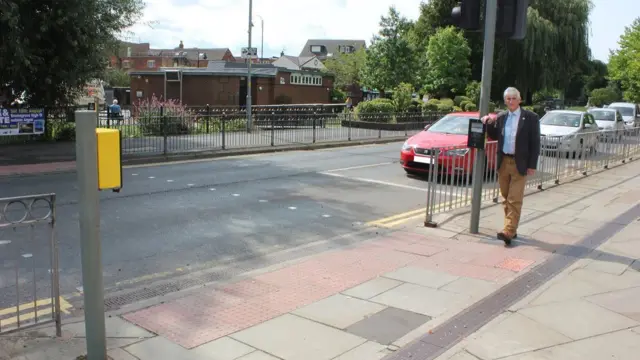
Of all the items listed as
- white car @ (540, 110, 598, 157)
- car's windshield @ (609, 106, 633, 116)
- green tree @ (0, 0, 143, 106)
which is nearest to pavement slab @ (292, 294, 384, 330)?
white car @ (540, 110, 598, 157)

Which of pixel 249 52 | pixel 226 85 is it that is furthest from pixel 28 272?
pixel 226 85

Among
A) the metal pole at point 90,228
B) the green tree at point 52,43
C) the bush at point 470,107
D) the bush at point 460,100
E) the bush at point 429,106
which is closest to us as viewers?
the metal pole at point 90,228

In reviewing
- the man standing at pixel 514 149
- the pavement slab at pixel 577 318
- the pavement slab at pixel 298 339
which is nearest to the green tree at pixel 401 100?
the man standing at pixel 514 149

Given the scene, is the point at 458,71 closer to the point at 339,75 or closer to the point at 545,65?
the point at 545,65

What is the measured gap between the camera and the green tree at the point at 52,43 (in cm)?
1306

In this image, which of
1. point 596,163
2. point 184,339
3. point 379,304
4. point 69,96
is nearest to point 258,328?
point 184,339

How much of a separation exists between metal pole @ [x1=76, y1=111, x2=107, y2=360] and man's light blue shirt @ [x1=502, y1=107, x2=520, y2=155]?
5.02 metres

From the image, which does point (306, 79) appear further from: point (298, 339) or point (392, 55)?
point (298, 339)

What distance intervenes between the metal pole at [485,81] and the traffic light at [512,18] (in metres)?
0.12

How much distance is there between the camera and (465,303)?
496 cm

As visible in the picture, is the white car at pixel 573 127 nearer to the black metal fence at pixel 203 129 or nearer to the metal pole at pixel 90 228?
the black metal fence at pixel 203 129

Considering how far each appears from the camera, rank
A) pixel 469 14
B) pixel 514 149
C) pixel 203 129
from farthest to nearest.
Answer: pixel 203 129 < pixel 469 14 < pixel 514 149

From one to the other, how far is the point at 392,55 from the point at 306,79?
8.74 metres

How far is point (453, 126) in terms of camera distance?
13711mm
